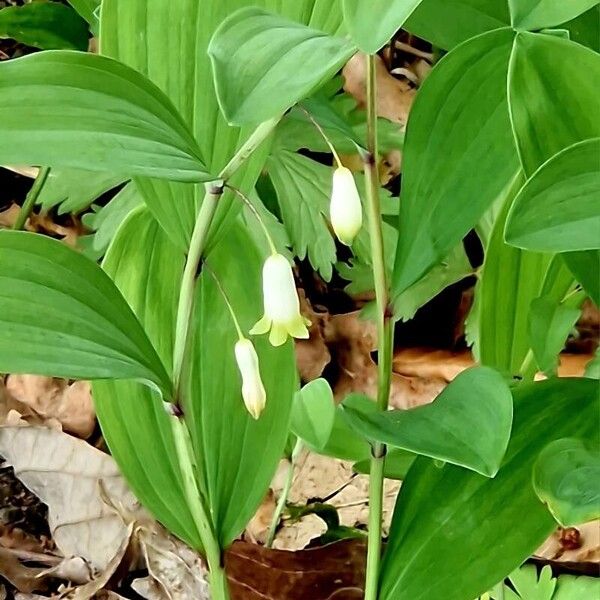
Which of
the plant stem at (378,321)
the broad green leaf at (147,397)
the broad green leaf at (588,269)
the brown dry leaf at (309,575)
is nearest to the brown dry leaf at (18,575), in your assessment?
the brown dry leaf at (309,575)

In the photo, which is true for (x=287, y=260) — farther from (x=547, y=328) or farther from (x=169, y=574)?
(x=169, y=574)

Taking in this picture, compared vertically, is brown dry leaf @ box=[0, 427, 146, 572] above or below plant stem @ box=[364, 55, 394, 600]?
below

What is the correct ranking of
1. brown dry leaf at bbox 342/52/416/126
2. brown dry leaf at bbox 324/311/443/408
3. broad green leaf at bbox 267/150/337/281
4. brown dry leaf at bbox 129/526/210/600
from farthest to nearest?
brown dry leaf at bbox 342/52/416/126 → brown dry leaf at bbox 324/311/443/408 → broad green leaf at bbox 267/150/337/281 → brown dry leaf at bbox 129/526/210/600

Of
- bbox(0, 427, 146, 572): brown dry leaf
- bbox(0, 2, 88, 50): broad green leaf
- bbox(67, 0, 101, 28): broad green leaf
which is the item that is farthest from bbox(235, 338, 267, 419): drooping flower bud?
bbox(0, 427, 146, 572): brown dry leaf

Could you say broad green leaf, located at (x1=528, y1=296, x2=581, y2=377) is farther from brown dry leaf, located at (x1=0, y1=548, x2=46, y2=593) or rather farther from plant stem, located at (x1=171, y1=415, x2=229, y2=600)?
brown dry leaf, located at (x1=0, y1=548, x2=46, y2=593)

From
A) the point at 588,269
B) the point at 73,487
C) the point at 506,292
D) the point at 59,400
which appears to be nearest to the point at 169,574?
the point at 73,487

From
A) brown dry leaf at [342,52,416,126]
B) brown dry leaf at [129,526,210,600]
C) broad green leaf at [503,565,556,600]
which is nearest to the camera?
broad green leaf at [503,565,556,600]
